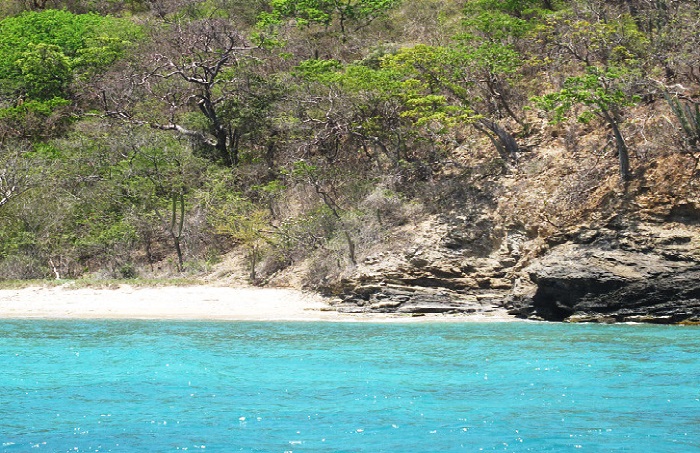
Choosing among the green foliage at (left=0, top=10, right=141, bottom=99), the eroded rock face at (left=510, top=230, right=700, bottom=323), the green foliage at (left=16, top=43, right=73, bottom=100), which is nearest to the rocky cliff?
the eroded rock face at (left=510, top=230, right=700, bottom=323)

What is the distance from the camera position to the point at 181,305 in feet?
70.6

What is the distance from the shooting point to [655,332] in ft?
50.9

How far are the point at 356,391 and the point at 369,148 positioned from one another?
19.0 m

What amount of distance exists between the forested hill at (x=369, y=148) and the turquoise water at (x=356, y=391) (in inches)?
174

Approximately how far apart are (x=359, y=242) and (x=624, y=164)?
7.48 m

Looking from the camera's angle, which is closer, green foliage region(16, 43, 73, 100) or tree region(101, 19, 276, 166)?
tree region(101, 19, 276, 166)

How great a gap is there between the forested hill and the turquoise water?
443cm

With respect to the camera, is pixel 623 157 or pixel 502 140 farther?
pixel 502 140

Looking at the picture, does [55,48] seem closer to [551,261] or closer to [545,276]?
[551,261]

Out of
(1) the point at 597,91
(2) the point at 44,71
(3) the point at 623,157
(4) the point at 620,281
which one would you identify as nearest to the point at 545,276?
(4) the point at 620,281

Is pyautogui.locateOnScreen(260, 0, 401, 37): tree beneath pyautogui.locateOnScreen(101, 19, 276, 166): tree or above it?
above

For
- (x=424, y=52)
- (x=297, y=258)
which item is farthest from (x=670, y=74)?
(x=297, y=258)

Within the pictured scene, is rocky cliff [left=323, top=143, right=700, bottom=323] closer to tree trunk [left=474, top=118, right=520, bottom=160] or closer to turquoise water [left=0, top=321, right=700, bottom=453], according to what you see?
turquoise water [left=0, top=321, right=700, bottom=453]

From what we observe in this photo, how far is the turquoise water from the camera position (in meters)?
7.71
